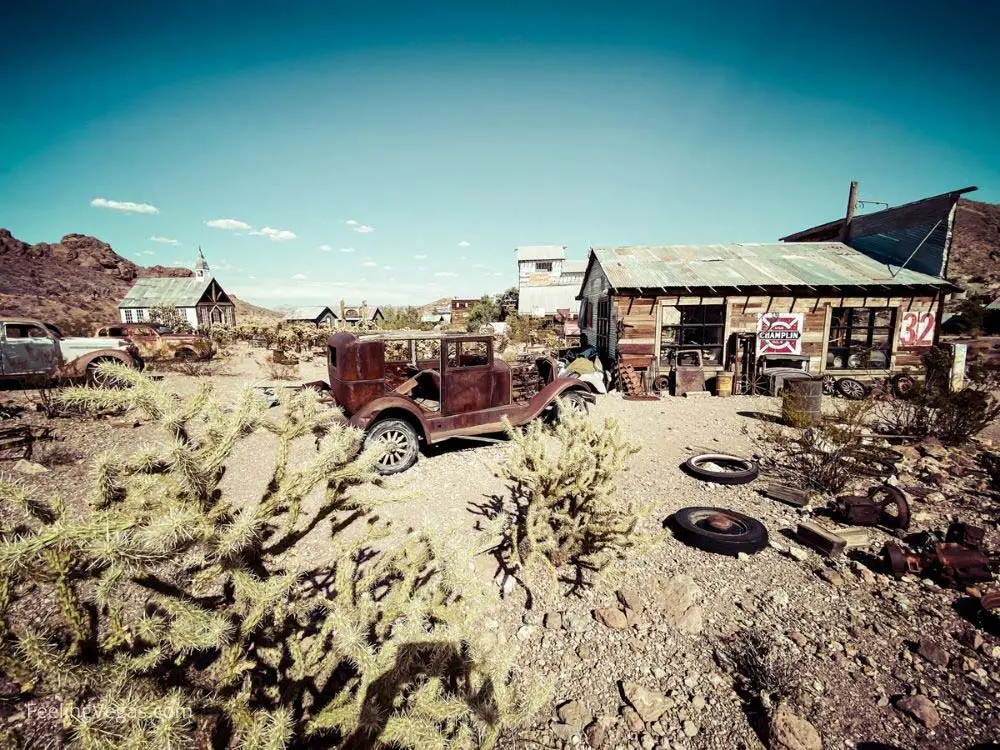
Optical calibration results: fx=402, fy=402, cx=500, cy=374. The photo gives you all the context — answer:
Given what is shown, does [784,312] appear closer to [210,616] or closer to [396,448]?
[396,448]

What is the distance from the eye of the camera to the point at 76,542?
1402mm

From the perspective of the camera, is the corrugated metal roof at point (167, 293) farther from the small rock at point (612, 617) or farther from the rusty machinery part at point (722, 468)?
the small rock at point (612, 617)

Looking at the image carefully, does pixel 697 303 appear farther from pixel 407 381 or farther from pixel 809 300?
pixel 407 381

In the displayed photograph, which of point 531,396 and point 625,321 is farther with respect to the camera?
point 625,321

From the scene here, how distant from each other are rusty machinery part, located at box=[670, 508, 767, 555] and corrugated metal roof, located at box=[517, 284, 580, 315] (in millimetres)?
36623

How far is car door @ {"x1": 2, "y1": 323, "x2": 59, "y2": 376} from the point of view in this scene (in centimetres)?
980

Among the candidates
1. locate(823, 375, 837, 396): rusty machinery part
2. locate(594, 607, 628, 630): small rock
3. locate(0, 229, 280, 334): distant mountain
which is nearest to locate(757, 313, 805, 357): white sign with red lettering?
locate(823, 375, 837, 396): rusty machinery part

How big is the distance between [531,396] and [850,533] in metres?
5.08

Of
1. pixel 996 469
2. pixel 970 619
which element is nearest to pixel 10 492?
pixel 970 619

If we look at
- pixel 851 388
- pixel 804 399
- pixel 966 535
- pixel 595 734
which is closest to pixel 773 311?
pixel 851 388

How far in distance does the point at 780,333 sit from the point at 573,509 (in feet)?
39.0

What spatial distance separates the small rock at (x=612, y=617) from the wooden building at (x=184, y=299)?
4179 centimetres

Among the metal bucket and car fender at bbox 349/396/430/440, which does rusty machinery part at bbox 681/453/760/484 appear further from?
the metal bucket

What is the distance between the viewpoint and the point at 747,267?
43.6 feet
